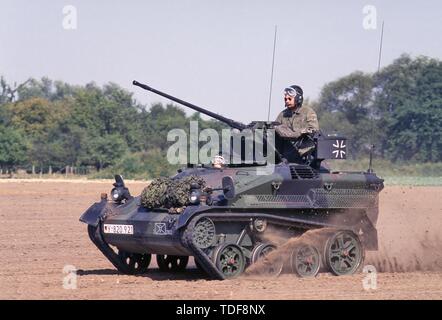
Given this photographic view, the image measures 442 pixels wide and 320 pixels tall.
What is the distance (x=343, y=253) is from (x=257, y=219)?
1.77m

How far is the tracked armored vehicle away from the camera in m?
16.1

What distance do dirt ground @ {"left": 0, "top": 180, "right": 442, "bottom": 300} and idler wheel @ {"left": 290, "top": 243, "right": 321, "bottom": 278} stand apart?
0.16 metres

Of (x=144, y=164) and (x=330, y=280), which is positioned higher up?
(x=330, y=280)

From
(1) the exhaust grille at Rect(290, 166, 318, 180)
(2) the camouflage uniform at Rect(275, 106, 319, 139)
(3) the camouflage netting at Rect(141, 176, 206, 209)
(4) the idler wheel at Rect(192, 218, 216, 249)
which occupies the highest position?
(2) the camouflage uniform at Rect(275, 106, 319, 139)

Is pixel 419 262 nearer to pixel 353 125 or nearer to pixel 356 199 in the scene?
pixel 356 199

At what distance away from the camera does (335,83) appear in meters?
53.0

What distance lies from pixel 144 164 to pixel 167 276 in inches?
1597

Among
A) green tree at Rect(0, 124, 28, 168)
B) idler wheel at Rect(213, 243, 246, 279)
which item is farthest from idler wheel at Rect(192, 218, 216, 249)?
green tree at Rect(0, 124, 28, 168)

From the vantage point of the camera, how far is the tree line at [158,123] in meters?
45.5

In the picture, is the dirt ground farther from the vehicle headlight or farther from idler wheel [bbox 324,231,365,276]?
the vehicle headlight
